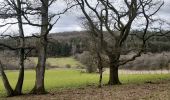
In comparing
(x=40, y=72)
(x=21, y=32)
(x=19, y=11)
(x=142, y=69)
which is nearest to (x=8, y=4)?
(x=19, y=11)

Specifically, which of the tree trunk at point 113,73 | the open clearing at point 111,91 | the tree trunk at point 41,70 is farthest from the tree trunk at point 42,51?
the tree trunk at point 113,73

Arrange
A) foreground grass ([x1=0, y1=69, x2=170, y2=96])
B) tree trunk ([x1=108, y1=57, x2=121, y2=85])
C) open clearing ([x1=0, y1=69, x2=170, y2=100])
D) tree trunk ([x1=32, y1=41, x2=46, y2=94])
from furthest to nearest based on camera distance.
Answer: foreground grass ([x1=0, y1=69, x2=170, y2=96]) < tree trunk ([x1=108, y1=57, x2=121, y2=85]) < tree trunk ([x1=32, y1=41, x2=46, y2=94]) < open clearing ([x1=0, y1=69, x2=170, y2=100])

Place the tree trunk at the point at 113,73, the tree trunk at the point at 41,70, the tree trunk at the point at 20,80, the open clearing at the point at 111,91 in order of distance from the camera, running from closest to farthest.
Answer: the open clearing at the point at 111,91 < the tree trunk at the point at 41,70 < the tree trunk at the point at 20,80 < the tree trunk at the point at 113,73

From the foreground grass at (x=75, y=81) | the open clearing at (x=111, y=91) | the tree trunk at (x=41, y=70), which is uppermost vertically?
the tree trunk at (x=41, y=70)

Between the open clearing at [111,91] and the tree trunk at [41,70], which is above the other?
the tree trunk at [41,70]

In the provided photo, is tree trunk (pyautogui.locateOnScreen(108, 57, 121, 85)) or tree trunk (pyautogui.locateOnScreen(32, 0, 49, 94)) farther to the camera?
tree trunk (pyautogui.locateOnScreen(108, 57, 121, 85))

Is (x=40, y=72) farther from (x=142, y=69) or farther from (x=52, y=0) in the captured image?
(x=142, y=69)

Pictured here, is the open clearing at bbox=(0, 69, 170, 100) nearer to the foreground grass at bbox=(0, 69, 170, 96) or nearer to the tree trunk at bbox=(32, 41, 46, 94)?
the foreground grass at bbox=(0, 69, 170, 96)

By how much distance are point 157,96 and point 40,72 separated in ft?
37.2

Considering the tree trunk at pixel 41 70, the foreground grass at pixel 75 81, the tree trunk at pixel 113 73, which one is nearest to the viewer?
the tree trunk at pixel 41 70

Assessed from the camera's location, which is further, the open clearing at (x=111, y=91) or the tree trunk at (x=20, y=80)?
the tree trunk at (x=20, y=80)

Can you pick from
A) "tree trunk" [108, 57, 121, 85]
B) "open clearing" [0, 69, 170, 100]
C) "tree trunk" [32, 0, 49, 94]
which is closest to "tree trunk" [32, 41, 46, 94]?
"tree trunk" [32, 0, 49, 94]

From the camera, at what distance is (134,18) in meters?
44.1

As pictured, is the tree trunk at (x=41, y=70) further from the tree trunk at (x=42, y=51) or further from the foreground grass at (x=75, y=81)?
the foreground grass at (x=75, y=81)
